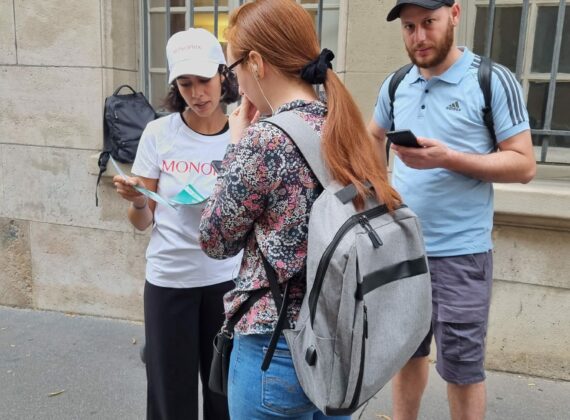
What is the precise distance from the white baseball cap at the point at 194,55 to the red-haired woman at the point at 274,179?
2.28ft

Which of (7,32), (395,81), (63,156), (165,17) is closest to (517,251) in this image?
(395,81)

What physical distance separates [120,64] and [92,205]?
1.16m

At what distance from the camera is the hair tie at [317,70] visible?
4.99 feet

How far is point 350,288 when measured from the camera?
53.4 inches

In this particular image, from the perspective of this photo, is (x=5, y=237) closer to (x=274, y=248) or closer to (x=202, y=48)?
(x=202, y=48)

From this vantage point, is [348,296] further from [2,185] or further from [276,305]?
[2,185]

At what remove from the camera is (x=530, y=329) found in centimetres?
364

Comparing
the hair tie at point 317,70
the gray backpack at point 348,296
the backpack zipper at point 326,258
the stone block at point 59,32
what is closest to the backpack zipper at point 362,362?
the gray backpack at point 348,296

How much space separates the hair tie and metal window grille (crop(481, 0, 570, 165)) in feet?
8.27

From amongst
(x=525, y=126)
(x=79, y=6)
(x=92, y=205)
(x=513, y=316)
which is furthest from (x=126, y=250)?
(x=525, y=126)

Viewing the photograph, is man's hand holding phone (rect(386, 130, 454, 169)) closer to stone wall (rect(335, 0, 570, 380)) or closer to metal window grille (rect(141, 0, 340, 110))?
stone wall (rect(335, 0, 570, 380))

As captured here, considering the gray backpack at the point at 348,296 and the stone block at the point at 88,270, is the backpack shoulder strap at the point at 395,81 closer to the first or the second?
the gray backpack at the point at 348,296

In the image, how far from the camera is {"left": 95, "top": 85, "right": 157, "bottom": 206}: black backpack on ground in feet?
13.8

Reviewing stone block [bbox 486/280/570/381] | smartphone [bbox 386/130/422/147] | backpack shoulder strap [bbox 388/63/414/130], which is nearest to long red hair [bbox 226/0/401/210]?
smartphone [bbox 386/130/422/147]
